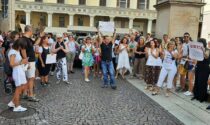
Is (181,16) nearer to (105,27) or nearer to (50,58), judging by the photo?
(105,27)

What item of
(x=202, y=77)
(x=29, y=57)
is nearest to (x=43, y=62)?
(x=29, y=57)

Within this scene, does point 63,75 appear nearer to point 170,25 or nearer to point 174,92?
point 174,92

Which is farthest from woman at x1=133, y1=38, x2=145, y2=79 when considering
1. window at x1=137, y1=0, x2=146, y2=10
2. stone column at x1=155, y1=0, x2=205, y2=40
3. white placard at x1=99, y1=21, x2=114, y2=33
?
window at x1=137, y1=0, x2=146, y2=10

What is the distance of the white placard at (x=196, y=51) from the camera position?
853 cm

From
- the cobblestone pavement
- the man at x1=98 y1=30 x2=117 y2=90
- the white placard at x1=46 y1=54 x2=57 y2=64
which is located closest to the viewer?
the cobblestone pavement

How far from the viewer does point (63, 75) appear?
11109 mm

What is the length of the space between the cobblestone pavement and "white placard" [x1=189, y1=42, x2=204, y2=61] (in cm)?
184

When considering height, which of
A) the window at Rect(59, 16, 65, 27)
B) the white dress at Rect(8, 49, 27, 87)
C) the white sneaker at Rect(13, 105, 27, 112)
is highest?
the window at Rect(59, 16, 65, 27)

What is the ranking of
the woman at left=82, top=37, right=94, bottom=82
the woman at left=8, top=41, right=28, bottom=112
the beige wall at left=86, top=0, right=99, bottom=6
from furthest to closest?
1. the beige wall at left=86, top=0, right=99, bottom=6
2. the woman at left=82, top=37, right=94, bottom=82
3. the woman at left=8, top=41, right=28, bottom=112

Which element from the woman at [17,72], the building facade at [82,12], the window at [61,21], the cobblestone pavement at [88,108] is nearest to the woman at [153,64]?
the cobblestone pavement at [88,108]

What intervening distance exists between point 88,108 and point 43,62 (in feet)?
11.9

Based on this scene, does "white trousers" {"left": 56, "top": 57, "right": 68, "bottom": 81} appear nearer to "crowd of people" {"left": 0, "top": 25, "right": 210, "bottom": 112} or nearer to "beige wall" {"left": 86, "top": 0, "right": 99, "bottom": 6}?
"crowd of people" {"left": 0, "top": 25, "right": 210, "bottom": 112}

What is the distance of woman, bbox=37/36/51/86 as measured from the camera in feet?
33.8

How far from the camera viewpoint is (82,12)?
50406mm
